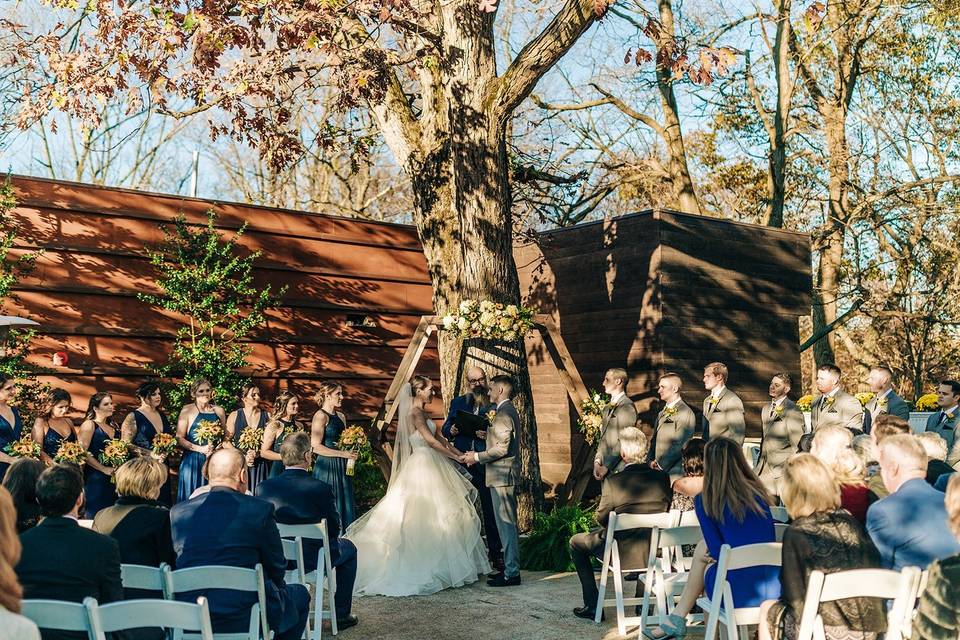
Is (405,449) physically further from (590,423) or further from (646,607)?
(646,607)

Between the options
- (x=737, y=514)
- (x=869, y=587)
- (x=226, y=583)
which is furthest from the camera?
(x=737, y=514)

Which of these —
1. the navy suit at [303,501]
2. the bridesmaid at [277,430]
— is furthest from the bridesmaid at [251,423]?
the navy suit at [303,501]

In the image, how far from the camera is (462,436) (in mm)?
8484

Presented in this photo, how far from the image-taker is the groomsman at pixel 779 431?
8094mm

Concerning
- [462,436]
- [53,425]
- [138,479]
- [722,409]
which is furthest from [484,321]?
[138,479]

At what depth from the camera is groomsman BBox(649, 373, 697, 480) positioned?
304 inches

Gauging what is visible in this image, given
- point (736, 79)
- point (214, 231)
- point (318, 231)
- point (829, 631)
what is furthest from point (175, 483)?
point (736, 79)

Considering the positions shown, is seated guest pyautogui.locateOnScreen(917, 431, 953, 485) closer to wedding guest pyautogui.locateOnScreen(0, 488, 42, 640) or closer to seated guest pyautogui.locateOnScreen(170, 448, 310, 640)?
seated guest pyautogui.locateOnScreen(170, 448, 310, 640)

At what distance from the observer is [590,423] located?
9.23 meters

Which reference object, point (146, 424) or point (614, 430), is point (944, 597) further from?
point (146, 424)

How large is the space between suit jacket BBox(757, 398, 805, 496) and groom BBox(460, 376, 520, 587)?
2258mm

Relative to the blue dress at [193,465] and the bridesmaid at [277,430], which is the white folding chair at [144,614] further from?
the blue dress at [193,465]

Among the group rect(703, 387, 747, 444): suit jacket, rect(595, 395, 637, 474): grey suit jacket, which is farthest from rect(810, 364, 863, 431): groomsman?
rect(595, 395, 637, 474): grey suit jacket

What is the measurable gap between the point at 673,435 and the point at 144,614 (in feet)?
17.3
